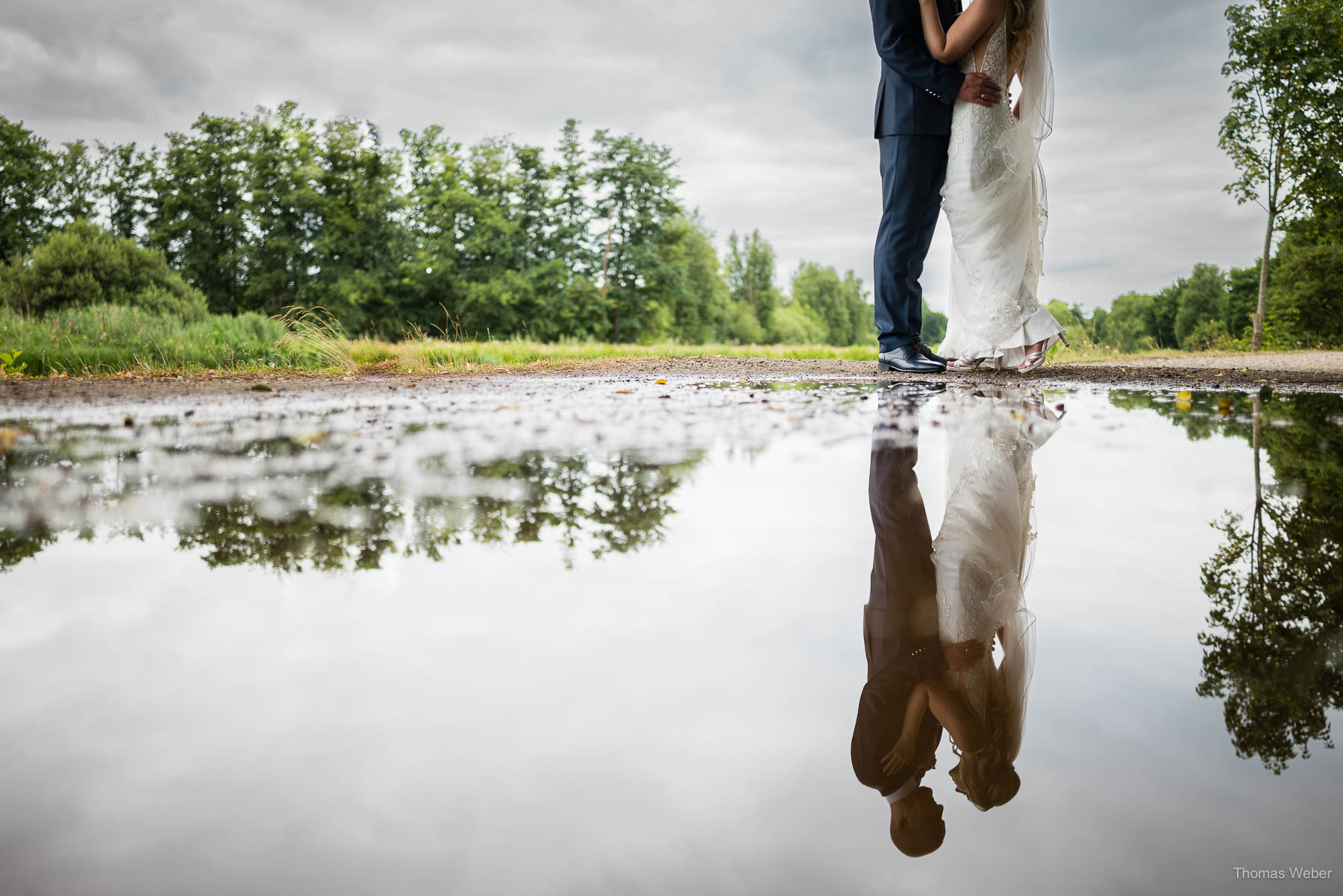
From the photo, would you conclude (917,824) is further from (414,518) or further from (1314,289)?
(1314,289)

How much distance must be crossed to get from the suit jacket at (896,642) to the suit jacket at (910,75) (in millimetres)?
4548

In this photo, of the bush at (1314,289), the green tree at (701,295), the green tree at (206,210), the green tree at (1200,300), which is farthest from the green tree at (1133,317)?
the green tree at (206,210)

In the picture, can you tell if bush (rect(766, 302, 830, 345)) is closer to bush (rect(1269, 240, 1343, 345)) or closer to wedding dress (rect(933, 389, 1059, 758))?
bush (rect(1269, 240, 1343, 345))

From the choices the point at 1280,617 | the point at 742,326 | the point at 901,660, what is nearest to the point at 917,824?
the point at 901,660

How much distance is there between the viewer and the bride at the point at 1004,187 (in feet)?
17.7

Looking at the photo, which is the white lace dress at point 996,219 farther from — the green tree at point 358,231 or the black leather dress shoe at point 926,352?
the green tree at point 358,231

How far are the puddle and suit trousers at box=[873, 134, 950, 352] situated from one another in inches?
153

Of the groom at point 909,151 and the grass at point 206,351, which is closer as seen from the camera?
the groom at point 909,151

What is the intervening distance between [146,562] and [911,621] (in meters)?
1.27

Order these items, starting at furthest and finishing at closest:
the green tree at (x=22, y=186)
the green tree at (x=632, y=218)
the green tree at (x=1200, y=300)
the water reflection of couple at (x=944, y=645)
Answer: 1. the green tree at (x=1200, y=300)
2. the green tree at (x=632, y=218)
3. the green tree at (x=22, y=186)
4. the water reflection of couple at (x=944, y=645)

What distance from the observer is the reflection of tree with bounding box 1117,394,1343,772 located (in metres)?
0.79

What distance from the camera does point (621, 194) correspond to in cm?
4156

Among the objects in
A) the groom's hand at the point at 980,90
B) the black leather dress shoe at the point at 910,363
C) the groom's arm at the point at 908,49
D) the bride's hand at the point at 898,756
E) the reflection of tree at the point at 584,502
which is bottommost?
the bride's hand at the point at 898,756

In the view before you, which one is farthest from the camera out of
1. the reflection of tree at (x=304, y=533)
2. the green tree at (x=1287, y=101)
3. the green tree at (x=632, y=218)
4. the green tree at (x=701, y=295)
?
the green tree at (x=701, y=295)
